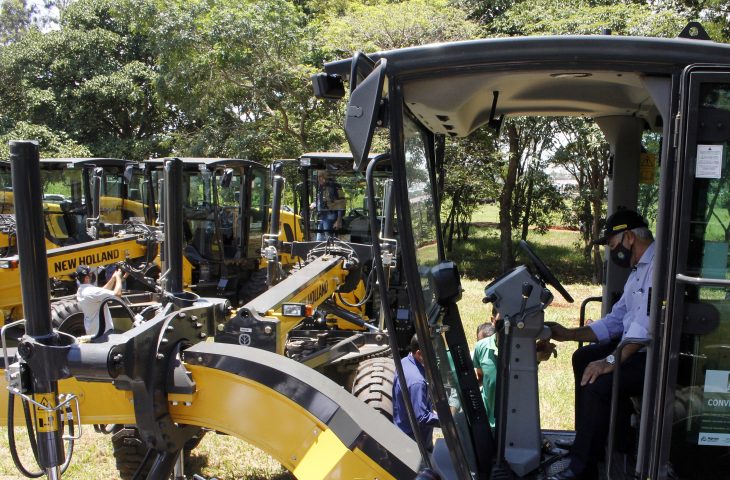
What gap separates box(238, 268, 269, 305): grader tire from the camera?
10.4m

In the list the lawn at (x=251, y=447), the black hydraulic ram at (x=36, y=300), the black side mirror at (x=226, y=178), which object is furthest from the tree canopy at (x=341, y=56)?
the black hydraulic ram at (x=36, y=300)

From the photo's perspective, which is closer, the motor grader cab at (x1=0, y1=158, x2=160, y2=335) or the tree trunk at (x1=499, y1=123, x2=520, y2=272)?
the motor grader cab at (x1=0, y1=158, x2=160, y2=335)

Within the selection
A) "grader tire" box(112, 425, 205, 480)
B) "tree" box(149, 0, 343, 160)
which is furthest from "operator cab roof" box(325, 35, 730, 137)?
"tree" box(149, 0, 343, 160)

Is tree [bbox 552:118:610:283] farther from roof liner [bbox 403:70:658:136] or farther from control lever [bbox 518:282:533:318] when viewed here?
control lever [bbox 518:282:533:318]

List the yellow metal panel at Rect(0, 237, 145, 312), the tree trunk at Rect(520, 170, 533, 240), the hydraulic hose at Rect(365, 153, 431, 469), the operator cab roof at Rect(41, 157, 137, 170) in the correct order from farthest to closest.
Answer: the tree trunk at Rect(520, 170, 533, 240) → the operator cab roof at Rect(41, 157, 137, 170) → the yellow metal panel at Rect(0, 237, 145, 312) → the hydraulic hose at Rect(365, 153, 431, 469)

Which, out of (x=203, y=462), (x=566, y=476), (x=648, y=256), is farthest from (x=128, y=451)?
(x=648, y=256)

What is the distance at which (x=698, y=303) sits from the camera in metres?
2.26

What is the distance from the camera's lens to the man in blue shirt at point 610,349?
111 inches

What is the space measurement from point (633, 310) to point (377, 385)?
94.4 inches

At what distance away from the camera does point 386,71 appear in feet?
7.54

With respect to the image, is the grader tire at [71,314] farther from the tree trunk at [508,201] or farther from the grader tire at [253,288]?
the tree trunk at [508,201]

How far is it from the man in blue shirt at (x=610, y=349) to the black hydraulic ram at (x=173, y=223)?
192 cm

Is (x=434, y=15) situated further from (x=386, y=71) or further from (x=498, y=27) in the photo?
(x=386, y=71)

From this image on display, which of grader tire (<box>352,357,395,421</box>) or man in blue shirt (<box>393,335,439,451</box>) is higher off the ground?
man in blue shirt (<box>393,335,439,451</box>)
